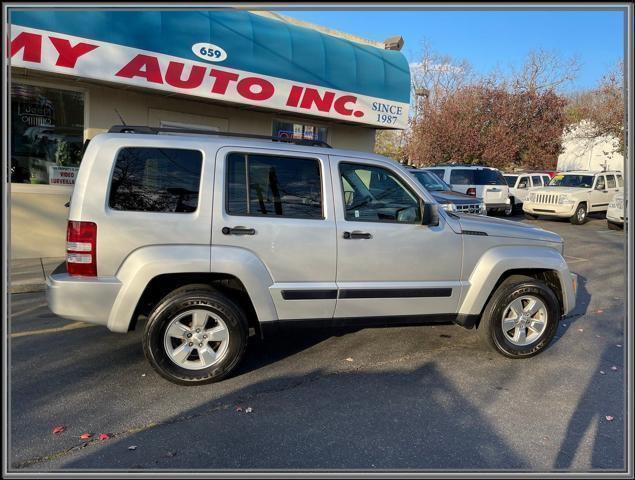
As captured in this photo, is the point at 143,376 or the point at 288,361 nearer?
the point at 143,376

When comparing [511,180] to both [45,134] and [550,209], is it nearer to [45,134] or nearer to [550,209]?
[550,209]

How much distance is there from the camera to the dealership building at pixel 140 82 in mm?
7293

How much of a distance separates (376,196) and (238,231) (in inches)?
51.5

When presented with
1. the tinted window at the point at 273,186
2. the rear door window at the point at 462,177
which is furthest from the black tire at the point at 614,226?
the tinted window at the point at 273,186

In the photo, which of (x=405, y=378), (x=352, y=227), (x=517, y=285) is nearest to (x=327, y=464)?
(x=405, y=378)

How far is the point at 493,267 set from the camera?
14.3 ft

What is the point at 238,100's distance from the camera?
29.0 feet

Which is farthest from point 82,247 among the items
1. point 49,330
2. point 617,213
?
point 617,213

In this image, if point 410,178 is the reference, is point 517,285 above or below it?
below

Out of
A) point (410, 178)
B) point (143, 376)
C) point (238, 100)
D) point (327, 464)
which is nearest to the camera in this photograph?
point (327, 464)

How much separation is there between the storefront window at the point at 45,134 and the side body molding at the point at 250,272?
6.18 m

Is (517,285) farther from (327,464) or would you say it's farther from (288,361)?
(327,464)

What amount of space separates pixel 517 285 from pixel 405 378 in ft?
4.77

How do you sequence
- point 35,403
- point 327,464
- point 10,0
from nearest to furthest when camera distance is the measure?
point 327,464 < point 35,403 < point 10,0
